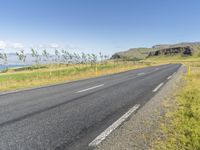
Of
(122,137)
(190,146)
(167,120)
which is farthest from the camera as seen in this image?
(167,120)

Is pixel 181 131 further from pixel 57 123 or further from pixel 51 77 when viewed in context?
pixel 51 77

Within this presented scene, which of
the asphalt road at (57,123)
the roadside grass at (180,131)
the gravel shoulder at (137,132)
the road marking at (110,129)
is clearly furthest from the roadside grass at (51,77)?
the roadside grass at (180,131)

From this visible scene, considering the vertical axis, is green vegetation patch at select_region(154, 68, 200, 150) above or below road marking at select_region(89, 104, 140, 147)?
above

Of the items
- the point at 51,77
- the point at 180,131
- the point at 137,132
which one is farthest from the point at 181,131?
the point at 51,77

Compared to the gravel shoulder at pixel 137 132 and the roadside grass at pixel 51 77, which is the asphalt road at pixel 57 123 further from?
the roadside grass at pixel 51 77

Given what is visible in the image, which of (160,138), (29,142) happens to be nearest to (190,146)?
(160,138)

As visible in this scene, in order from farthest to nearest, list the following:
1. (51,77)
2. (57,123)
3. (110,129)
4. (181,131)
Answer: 1. (51,77)
2. (57,123)
3. (110,129)
4. (181,131)

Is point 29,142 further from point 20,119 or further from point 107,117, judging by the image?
point 107,117

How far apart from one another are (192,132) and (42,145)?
10.4 ft

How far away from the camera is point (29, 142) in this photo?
349 cm

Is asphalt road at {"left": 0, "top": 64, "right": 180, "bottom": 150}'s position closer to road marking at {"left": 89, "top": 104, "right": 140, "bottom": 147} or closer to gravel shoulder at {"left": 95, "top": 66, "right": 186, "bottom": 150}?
road marking at {"left": 89, "top": 104, "right": 140, "bottom": 147}

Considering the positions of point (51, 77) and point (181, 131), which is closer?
point (181, 131)

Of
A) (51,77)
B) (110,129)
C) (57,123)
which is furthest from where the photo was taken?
(51,77)

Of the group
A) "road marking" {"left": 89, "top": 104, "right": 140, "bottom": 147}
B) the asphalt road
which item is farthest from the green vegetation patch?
the asphalt road
